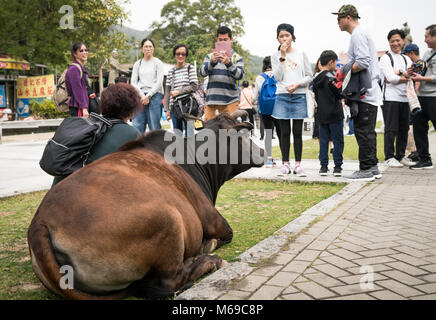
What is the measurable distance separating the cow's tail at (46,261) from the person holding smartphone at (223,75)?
5.24 metres

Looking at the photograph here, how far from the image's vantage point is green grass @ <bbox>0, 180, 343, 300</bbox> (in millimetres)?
3331

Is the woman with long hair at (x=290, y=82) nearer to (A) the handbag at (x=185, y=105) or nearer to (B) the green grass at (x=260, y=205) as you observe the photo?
(B) the green grass at (x=260, y=205)

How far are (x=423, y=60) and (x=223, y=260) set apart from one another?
22.8 ft

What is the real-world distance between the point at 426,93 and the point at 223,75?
164 inches

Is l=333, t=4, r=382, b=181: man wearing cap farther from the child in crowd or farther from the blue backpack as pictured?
the blue backpack

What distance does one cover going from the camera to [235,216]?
17.3ft

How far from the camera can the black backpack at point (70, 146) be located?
11.8ft

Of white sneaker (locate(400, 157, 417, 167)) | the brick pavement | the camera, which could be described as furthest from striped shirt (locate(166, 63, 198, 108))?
white sneaker (locate(400, 157, 417, 167))

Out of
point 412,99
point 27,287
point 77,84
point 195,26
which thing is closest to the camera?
point 27,287

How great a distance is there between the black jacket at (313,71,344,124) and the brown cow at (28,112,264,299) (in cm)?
517

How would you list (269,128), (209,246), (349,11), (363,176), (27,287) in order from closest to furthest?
(27,287), (209,246), (349,11), (363,176), (269,128)

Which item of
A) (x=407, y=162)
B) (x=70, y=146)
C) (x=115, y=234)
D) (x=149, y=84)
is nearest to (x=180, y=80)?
(x=149, y=84)

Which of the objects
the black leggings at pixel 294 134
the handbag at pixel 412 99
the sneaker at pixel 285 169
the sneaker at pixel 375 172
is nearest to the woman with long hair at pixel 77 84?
the black leggings at pixel 294 134

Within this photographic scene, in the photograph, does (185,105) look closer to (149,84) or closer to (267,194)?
(149,84)
